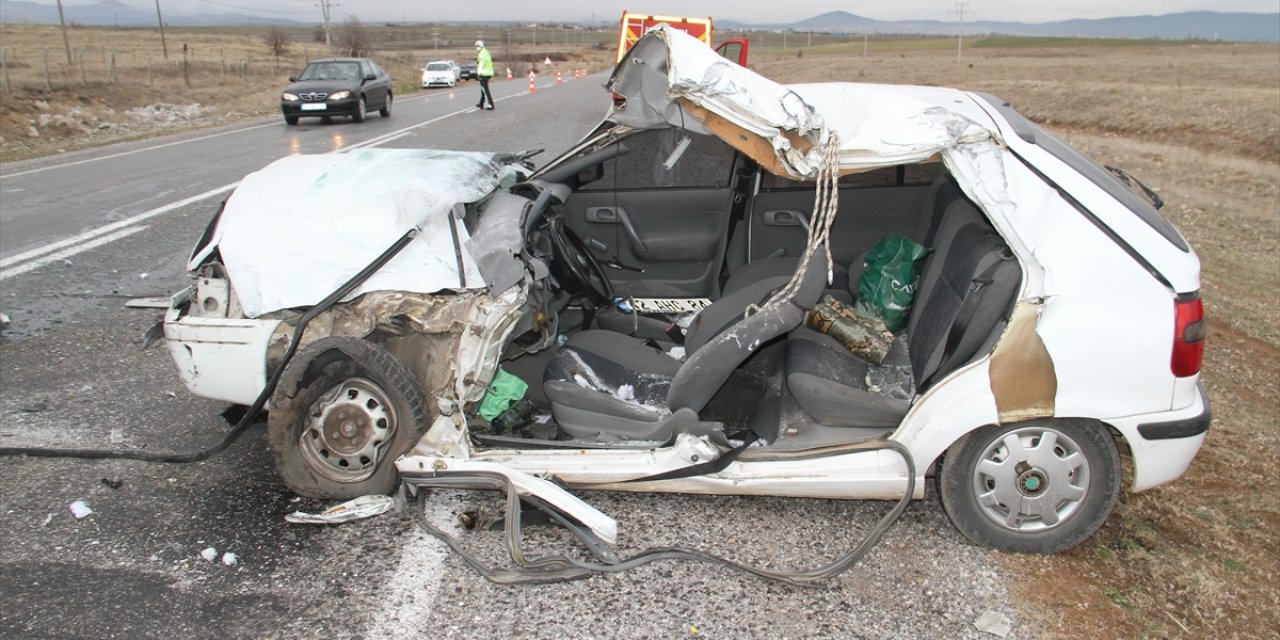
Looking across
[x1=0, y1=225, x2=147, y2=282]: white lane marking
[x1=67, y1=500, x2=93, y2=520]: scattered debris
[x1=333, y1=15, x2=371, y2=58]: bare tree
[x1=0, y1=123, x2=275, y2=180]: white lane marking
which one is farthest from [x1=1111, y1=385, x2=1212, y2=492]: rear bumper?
[x1=333, y1=15, x2=371, y2=58]: bare tree

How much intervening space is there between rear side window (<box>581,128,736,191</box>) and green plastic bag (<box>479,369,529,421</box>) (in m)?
1.70

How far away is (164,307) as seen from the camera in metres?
6.32

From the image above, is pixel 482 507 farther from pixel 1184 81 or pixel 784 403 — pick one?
pixel 1184 81

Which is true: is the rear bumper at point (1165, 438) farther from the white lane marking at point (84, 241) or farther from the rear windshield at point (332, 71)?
the rear windshield at point (332, 71)

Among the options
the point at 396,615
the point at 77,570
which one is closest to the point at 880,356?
the point at 396,615

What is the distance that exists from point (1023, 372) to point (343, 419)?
2642 millimetres

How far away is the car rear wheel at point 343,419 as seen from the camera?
11.2 feet

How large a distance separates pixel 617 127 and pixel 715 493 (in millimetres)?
1724

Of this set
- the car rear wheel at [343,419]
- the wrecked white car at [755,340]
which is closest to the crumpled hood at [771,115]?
the wrecked white car at [755,340]

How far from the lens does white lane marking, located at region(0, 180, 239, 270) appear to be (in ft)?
24.4

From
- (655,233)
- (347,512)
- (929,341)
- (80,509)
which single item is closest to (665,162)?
(655,233)

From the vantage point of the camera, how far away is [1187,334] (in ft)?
9.95

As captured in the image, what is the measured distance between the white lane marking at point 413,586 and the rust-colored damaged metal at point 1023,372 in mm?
2176

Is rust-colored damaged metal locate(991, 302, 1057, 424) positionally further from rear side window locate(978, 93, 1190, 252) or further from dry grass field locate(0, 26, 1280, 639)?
dry grass field locate(0, 26, 1280, 639)
